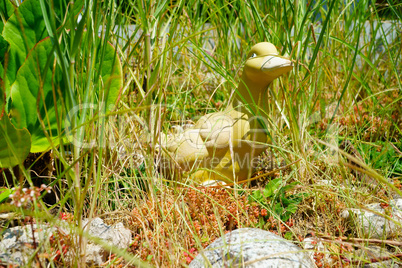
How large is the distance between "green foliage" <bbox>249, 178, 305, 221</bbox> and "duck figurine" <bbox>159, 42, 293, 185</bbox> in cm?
12

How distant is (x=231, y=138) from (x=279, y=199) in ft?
1.03

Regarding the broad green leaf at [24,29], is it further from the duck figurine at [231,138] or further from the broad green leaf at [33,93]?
the duck figurine at [231,138]

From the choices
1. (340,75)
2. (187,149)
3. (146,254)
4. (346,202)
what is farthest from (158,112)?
(340,75)

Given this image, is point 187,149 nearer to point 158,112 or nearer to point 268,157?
point 158,112

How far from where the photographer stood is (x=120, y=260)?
125 centimetres

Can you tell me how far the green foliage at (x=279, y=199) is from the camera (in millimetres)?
1495

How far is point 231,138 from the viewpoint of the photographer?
1627 millimetres

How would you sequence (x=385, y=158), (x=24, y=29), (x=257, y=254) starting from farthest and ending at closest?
1. (x=385, y=158)
2. (x=24, y=29)
3. (x=257, y=254)

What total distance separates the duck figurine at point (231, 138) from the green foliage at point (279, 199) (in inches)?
4.7

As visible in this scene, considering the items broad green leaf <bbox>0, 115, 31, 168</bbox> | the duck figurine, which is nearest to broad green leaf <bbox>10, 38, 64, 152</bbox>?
broad green leaf <bbox>0, 115, 31, 168</bbox>

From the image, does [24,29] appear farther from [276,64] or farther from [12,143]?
[276,64]

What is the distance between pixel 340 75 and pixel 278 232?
1.51m

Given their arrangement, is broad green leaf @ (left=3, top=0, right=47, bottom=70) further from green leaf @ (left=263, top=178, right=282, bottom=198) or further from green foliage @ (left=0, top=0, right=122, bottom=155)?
green leaf @ (left=263, top=178, right=282, bottom=198)

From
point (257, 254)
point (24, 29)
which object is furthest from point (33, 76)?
point (257, 254)
